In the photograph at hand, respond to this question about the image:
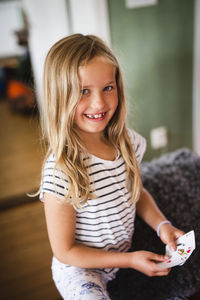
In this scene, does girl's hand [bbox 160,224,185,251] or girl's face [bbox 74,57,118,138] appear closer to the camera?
girl's face [bbox 74,57,118,138]

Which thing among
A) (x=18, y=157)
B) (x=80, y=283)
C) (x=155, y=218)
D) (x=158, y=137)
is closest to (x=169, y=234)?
(x=155, y=218)

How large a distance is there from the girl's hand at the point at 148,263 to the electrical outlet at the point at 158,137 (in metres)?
1.07

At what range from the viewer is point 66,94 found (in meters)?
0.76

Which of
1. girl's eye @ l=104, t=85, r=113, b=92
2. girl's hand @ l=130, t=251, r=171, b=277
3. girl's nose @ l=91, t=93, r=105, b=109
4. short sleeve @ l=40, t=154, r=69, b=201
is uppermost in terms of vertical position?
girl's eye @ l=104, t=85, r=113, b=92

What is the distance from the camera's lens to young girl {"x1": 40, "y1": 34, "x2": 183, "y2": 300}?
2.52 feet

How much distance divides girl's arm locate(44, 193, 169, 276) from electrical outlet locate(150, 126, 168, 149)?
1.06m

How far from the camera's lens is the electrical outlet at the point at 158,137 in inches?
71.4

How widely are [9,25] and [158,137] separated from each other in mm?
5442

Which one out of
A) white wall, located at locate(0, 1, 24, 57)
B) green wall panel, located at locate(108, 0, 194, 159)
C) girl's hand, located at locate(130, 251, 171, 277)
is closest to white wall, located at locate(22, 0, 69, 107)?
green wall panel, located at locate(108, 0, 194, 159)

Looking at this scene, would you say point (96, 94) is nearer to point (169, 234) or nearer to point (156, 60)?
point (169, 234)

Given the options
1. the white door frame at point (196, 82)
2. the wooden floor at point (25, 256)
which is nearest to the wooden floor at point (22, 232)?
the wooden floor at point (25, 256)

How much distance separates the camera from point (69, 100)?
0.77 metres

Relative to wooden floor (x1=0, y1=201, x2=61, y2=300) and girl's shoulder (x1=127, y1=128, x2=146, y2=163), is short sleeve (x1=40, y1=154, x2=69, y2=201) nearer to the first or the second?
girl's shoulder (x1=127, y1=128, x2=146, y2=163)

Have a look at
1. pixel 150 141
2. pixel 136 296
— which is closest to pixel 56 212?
pixel 136 296
